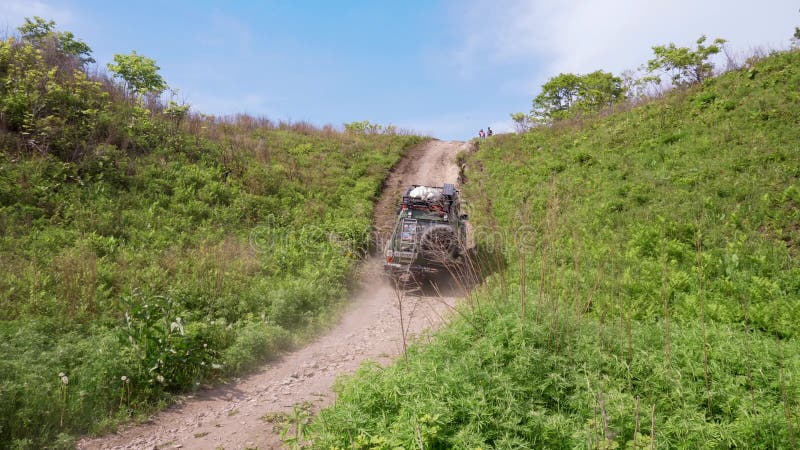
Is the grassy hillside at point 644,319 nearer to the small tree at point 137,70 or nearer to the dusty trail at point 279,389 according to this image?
the dusty trail at point 279,389

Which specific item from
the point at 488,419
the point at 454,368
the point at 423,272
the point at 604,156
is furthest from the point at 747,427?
the point at 604,156

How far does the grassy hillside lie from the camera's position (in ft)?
12.6

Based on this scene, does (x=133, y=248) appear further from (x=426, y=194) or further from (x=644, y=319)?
(x=644, y=319)

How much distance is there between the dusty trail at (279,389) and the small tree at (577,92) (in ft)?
117

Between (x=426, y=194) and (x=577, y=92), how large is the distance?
40.1 m

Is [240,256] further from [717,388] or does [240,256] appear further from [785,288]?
[785,288]

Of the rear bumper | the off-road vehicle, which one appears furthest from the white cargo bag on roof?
the rear bumper


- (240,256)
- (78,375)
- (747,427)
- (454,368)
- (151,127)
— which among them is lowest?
(747,427)

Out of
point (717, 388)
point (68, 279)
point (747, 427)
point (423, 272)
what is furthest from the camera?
point (423, 272)

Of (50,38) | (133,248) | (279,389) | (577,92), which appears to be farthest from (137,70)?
(577,92)

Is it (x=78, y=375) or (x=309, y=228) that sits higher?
(x=309, y=228)

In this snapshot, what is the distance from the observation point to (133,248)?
949 cm

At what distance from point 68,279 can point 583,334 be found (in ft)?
29.0

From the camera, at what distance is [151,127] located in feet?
47.6
